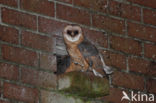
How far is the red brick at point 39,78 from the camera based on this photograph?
3471 millimetres

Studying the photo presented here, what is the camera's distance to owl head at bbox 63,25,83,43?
3574 millimetres

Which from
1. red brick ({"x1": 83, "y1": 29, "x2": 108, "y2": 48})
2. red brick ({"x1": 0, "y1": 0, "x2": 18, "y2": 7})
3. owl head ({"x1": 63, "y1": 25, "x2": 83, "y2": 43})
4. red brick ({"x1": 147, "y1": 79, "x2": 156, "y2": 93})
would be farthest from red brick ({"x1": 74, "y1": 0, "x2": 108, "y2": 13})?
red brick ({"x1": 147, "y1": 79, "x2": 156, "y2": 93})

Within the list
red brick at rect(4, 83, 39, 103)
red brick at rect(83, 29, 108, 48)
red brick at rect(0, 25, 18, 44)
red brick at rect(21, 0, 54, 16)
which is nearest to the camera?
red brick at rect(4, 83, 39, 103)

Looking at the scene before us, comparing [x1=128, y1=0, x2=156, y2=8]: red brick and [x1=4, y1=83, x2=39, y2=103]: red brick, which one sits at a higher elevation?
[x1=128, y1=0, x2=156, y2=8]: red brick

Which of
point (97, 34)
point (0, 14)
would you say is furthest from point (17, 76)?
point (97, 34)

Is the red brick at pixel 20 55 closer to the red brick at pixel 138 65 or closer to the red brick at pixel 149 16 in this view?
the red brick at pixel 138 65

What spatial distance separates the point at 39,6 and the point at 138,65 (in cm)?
69

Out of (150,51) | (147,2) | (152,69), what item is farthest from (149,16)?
(152,69)

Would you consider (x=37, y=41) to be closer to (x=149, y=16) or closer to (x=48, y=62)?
(x=48, y=62)

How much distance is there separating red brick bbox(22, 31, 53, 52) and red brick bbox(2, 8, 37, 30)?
0.15ft

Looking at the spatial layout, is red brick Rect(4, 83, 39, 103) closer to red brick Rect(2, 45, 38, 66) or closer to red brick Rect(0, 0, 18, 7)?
red brick Rect(2, 45, 38, 66)

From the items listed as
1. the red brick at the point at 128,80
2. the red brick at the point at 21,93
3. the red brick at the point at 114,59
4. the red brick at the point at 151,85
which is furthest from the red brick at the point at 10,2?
the red brick at the point at 151,85

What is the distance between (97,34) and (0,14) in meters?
0.60

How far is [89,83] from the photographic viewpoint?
353 centimetres
